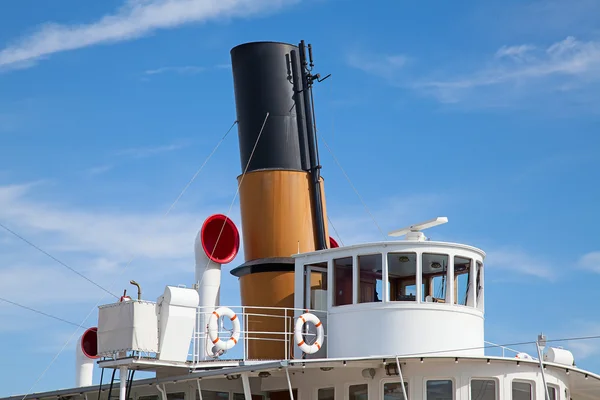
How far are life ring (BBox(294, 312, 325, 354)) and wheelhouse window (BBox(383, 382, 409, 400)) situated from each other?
1475 millimetres

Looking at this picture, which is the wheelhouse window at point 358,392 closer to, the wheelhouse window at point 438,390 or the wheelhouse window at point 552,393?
the wheelhouse window at point 438,390

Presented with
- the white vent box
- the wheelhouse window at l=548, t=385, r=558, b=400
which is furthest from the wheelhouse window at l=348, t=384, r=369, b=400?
the white vent box

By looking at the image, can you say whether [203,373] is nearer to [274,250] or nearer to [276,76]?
[274,250]

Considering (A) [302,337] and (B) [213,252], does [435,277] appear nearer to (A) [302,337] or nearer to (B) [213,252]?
(A) [302,337]

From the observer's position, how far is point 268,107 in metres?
23.5

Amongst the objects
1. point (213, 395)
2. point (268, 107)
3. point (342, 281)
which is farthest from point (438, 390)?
point (268, 107)

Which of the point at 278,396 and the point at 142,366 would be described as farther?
the point at 278,396

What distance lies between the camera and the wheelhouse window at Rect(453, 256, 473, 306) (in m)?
20.5

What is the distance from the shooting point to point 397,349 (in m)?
19.4

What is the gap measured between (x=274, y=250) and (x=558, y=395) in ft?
21.7

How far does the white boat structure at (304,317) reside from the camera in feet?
62.3

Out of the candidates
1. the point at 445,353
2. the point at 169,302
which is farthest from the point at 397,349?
the point at 169,302

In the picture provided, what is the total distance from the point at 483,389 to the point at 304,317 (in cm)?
356

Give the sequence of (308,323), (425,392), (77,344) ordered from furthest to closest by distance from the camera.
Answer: (77,344) → (308,323) → (425,392)
